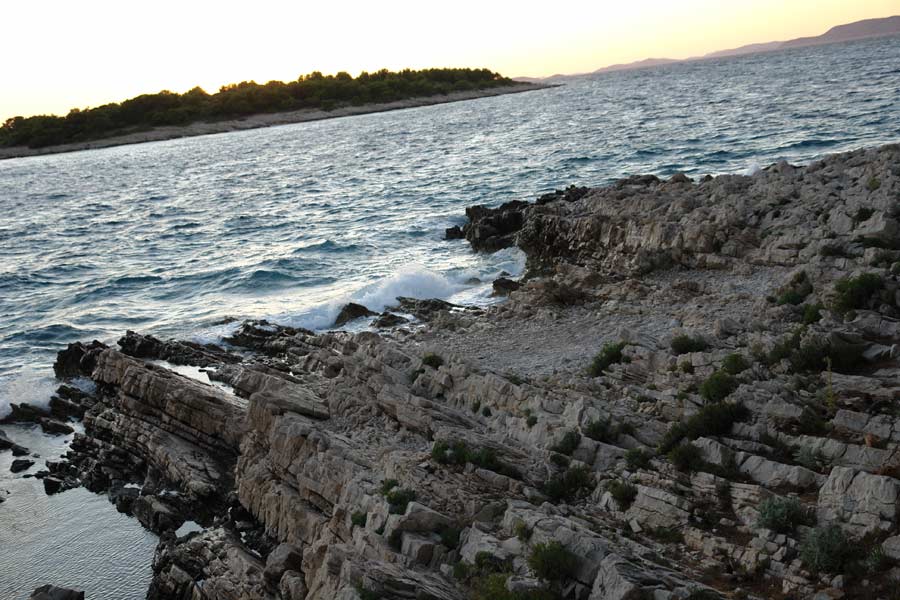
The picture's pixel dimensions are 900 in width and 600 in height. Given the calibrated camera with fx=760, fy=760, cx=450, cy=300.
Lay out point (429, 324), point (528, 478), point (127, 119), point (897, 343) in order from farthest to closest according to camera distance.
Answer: point (127, 119) < point (429, 324) < point (897, 343) < point (528, 478)

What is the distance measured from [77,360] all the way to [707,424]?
84.4ft

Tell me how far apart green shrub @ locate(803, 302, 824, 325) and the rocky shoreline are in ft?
0.22

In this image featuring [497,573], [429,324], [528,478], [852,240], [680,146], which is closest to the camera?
[497,573]

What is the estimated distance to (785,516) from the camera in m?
11.2

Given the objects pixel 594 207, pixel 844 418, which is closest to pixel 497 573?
pixel 844 418

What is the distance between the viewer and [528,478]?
1403 centimetres

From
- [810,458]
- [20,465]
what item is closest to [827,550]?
[810,458]

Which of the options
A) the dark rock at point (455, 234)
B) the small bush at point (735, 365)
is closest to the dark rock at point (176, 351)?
the small bush at point (735, 365)

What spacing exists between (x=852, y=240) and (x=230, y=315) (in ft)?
87.0

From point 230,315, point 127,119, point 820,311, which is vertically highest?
point 127,119

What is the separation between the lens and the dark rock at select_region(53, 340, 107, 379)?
29688 mm

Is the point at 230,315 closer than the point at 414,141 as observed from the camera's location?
Yes

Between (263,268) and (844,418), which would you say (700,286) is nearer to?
(844,418)

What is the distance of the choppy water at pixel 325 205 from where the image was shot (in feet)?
125
